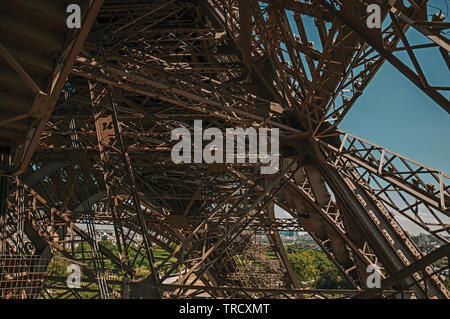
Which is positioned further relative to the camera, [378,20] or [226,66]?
[226,66]

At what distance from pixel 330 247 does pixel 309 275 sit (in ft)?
203

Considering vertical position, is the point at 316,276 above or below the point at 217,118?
above

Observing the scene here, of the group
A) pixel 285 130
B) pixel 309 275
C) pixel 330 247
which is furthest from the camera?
pixel 309 275

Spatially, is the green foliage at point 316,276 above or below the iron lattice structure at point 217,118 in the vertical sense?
above

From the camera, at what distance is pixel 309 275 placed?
71.1 m

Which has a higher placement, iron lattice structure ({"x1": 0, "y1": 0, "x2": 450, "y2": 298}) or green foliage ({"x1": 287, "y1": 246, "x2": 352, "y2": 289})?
green foliage ({"x1": 287, "y1": 246, "x2": 352, "y2": 289})

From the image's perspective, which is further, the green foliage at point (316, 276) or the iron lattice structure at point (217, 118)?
the green foliage at point (316, 276)

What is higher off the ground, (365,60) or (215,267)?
(365,60)

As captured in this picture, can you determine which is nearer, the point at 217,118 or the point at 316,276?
the point at 217,118

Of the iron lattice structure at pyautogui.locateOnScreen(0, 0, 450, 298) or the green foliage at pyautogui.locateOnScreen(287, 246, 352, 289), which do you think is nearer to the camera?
the iron lattice structure at pyautogui.locateOnScreen(0, 0, 450, 298)
